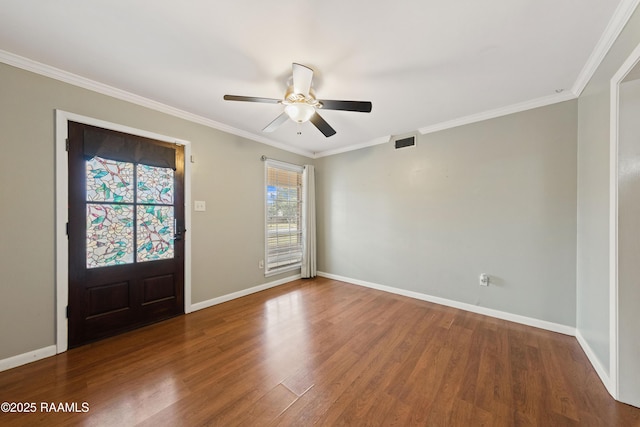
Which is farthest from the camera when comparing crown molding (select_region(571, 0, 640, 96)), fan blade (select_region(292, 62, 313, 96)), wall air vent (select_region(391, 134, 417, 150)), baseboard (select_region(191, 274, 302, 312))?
wall air vent (select_region(391, 134, 417, 150))

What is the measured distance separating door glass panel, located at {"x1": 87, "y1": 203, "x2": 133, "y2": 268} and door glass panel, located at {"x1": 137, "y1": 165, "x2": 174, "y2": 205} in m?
0.21

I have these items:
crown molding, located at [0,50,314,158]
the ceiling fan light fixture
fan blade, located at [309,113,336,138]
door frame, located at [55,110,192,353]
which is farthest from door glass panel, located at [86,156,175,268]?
fan blade, located at [309,113,336,138]

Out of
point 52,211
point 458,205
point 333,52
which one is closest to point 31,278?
point 52,211

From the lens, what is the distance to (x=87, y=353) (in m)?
2.01

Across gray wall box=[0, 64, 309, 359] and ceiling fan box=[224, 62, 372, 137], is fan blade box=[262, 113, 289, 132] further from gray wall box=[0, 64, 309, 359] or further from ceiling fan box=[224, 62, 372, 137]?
gray wall box=[0, 64, 309, 359]

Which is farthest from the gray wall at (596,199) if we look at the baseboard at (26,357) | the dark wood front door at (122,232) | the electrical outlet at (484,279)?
the baseboard at (26,357)

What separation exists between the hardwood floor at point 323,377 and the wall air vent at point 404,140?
8.06ft

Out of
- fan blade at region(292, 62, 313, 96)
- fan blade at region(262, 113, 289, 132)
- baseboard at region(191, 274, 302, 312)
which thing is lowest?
baseboard at region(191, 274, 302, 312)

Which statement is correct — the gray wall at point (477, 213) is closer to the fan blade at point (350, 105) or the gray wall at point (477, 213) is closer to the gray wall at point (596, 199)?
the gray wall at point (596, 199)

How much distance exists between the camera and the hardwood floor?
1385 mm

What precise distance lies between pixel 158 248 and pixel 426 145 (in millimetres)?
3795

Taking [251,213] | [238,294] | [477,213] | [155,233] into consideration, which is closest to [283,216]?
[251,213]

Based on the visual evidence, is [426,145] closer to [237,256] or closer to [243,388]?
[237,256]

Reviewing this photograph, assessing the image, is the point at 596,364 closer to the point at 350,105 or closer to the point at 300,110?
the point at 350,105
